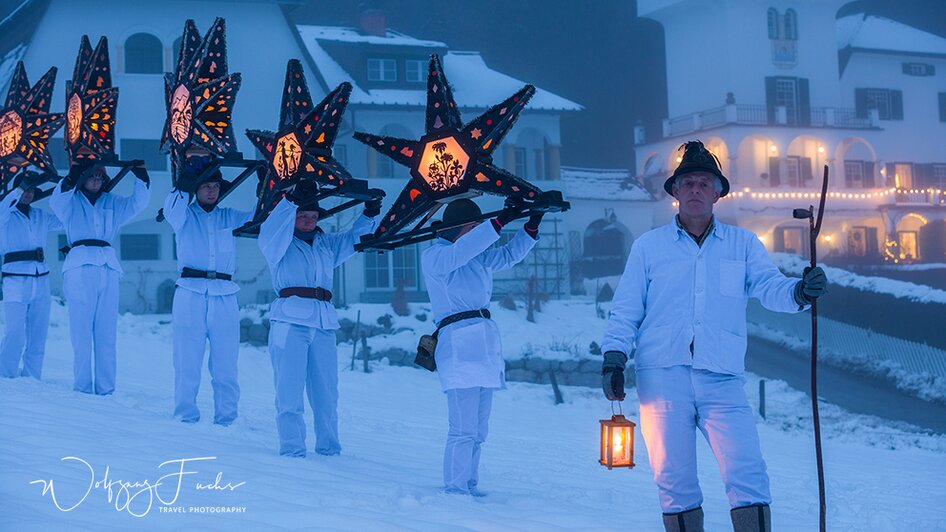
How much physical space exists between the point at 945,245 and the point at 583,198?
15.2 metres

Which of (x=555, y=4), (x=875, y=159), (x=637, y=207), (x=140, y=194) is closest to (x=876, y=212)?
(x=875, y=159)

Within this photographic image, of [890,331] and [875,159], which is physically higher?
[875,159]

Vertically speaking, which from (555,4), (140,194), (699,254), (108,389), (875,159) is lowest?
(108,389)

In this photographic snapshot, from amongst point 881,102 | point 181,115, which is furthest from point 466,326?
point 881,102

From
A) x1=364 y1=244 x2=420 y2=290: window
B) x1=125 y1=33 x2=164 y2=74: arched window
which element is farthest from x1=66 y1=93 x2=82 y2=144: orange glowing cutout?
x1=364 y1=244 x2=420 y2=290: window

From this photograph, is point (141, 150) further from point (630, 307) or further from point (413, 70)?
point (630, 307)

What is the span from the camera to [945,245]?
34625mm

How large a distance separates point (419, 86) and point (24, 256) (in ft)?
60.2

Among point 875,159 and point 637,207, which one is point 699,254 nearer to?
point 637,207

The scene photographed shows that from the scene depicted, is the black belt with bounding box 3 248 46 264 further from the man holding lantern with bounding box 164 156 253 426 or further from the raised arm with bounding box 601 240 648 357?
the raised arm with bounding box 601 240 648 357

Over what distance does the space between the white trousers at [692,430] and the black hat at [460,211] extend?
173cm

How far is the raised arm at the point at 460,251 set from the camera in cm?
543

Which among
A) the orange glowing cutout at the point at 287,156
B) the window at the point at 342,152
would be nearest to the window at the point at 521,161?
the window at the point at 342,152

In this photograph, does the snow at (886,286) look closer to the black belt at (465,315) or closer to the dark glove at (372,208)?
the dark glove at (372,208)
